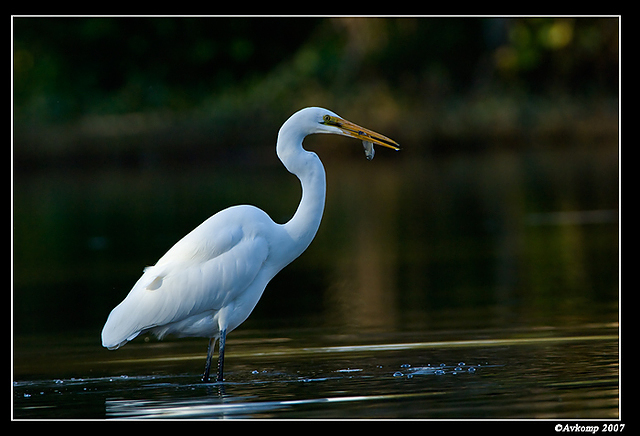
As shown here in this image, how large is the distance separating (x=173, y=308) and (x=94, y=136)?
23455mm

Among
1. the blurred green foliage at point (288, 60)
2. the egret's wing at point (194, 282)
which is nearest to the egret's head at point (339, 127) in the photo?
the egret's wing at point (194, 282)

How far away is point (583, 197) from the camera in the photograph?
54.7 ft

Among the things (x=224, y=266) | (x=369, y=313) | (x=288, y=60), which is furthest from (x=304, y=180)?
(x=288, y=60)

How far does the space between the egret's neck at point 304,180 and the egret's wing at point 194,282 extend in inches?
12.0

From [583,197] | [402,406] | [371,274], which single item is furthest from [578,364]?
[583,197]

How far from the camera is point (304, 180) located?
6453 millimetres

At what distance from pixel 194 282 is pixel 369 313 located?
103 inches

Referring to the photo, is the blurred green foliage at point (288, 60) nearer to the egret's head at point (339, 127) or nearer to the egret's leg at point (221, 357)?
the egret's head at point (339, 127)

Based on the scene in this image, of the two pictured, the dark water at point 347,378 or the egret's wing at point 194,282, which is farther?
the egret's wing at point 194,282

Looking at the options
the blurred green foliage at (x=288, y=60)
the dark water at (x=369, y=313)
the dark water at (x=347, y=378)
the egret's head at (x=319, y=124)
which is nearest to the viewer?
the dark water at (x=347, y=378)

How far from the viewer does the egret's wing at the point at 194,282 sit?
6.13 m

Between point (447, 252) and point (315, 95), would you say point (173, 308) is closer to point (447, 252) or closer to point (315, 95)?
point (447, 252)

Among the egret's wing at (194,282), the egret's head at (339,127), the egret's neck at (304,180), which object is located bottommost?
the egret's wing at (194,282)

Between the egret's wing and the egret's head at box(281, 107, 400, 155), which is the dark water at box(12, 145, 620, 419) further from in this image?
the egret's head at box(281, 107, 400, 155)
